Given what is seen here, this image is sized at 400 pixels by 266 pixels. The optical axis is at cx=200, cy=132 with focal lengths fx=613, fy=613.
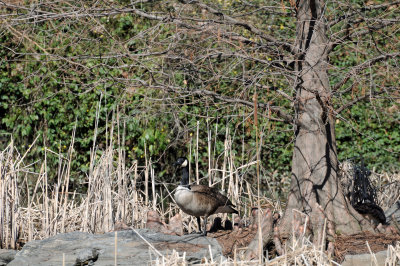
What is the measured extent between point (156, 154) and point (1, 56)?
3.28 meters

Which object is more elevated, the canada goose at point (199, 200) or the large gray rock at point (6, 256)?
the canada goose at point (199, 200)

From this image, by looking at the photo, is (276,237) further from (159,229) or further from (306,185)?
(159,229)

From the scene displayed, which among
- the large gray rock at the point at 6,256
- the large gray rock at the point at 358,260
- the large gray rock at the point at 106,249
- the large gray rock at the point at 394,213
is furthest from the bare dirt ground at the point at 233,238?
the large gray rock at the point at 6,256

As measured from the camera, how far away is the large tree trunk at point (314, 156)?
21.6 feet

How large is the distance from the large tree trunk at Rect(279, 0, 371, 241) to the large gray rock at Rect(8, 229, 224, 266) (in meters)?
1.17

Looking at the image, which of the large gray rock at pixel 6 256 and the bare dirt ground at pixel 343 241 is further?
the large gray rock at pixel 6 256

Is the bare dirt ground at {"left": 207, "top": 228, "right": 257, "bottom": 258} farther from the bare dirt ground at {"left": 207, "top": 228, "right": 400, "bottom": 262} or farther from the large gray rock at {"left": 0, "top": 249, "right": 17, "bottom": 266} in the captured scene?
the large gray rock at {"left": 0, "top": 249, "right": 17, "bottom": 266}

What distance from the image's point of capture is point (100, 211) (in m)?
7.31

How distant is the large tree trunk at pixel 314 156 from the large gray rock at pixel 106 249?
3.83ft

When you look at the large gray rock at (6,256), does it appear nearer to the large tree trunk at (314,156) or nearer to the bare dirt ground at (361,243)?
the large tree trunk at (314,156)

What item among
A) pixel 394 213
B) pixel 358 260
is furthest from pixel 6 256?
pixel 394 213

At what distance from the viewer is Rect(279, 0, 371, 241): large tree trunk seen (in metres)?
6.60

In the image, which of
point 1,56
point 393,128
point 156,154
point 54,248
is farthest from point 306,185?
point 1,56

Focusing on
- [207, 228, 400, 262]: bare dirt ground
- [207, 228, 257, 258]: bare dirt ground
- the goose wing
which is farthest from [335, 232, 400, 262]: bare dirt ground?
the goose wing
